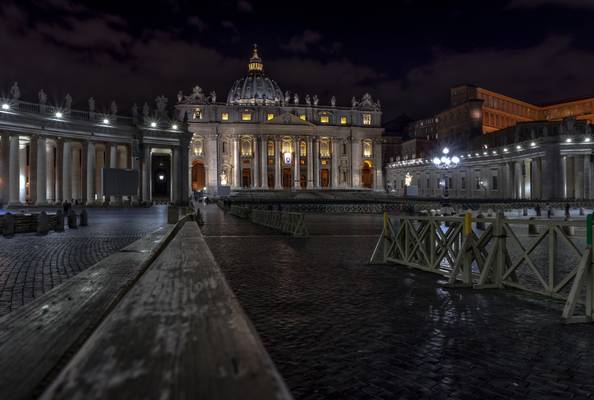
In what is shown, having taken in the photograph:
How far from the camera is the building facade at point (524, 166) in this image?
5750 cm

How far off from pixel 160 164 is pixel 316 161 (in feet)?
144

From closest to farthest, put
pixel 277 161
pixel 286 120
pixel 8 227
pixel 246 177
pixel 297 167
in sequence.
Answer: pixel 8 227
pixel 286 120
pixel 277 161
pixel 246 177
pixel 297 167

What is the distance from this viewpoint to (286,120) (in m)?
107

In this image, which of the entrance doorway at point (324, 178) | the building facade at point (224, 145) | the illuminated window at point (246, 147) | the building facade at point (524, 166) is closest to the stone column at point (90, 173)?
the building facade at point (224, 145)

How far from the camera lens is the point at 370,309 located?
21.9 feet

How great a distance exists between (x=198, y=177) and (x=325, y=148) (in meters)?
32.1

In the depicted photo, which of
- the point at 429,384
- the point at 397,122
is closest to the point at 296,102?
the point at 397,122

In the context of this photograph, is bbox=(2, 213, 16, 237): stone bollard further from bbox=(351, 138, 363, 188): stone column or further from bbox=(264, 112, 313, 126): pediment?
bbox=(351, 138, 363, 188): stone column

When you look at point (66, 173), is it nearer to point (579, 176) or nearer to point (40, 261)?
point (40, 261)

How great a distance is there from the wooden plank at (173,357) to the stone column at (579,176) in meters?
67.4

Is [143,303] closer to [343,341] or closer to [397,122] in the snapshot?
[343,341]

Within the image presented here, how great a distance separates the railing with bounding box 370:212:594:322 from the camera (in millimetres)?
6422

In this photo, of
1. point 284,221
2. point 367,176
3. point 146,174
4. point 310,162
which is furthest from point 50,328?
point 367,176

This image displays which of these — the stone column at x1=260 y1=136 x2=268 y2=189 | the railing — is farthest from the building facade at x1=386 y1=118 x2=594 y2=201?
the railing
